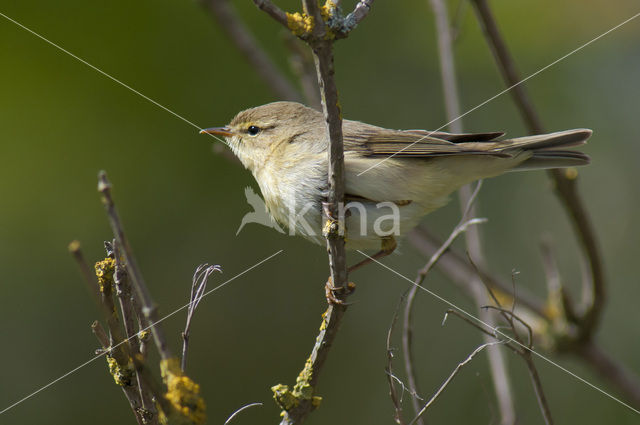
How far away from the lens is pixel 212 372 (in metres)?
5.06

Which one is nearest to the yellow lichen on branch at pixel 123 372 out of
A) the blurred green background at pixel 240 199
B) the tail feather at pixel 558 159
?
the tail feather at pixel 558 159

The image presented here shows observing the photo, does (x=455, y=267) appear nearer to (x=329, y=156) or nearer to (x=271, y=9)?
(x=329, y=156)

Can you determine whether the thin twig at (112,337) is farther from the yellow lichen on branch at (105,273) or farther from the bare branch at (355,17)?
the bare branch at (355,17)

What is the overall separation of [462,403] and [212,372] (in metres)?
2.21

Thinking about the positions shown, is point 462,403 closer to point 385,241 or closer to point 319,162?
point 385,241

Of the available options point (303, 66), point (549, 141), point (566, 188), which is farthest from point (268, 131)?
point (566, 188)

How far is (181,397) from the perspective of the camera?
1.69 meters

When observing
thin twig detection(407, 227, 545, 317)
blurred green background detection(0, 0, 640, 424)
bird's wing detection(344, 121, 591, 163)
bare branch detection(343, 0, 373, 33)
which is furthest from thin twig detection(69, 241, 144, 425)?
thin twig detection(407, 227, 545, 317)

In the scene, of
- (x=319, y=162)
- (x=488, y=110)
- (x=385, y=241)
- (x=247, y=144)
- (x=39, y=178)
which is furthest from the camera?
(x=488, y=110)

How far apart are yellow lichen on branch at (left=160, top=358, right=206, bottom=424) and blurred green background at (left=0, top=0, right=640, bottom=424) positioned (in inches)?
106

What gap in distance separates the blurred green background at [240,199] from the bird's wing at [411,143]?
1.50m

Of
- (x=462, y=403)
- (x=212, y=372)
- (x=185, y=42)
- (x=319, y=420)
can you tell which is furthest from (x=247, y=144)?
(x=462, y=403)

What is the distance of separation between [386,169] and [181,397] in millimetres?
1784

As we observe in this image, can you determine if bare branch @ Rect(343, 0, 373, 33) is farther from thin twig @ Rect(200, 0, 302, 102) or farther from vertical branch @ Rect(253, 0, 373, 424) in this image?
thin twig @ Rect(200, 0, 302, 102)
